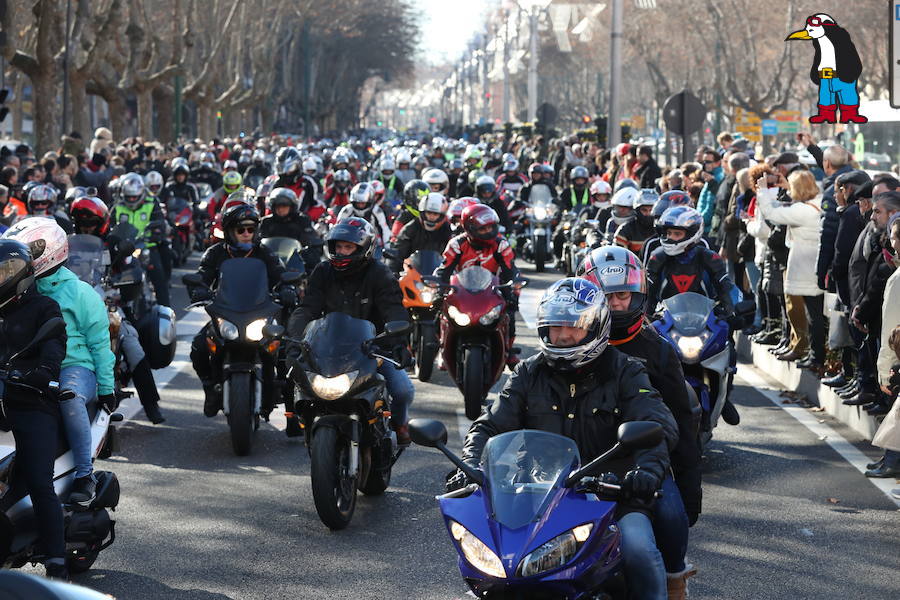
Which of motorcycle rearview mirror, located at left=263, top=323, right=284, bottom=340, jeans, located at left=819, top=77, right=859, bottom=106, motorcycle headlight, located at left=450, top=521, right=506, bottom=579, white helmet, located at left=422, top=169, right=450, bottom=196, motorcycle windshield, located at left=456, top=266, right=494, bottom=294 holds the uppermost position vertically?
jeans, located at left=819, top=77, right=859, bottom=106

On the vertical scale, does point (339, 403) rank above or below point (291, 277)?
below

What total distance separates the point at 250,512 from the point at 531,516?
167 inches

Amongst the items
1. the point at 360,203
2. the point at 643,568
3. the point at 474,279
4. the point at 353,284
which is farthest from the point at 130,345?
the point at 360,203

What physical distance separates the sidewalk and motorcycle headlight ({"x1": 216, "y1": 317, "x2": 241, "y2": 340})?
4.21m

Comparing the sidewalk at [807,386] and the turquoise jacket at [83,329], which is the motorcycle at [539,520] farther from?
the sidewalk at [807,386]

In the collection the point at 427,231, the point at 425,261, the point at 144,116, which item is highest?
the point at 144,116

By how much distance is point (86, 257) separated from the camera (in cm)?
1091

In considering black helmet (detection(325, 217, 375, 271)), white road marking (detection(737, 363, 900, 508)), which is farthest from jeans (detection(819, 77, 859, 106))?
black helmet (detection(325, 217, 375, 271))

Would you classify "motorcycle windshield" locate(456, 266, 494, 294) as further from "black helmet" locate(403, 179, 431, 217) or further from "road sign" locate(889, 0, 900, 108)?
"black helmet" locate(403, 179, 431, 217)

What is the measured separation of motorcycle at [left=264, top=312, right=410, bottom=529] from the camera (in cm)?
814

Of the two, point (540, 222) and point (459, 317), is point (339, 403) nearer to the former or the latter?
point (459, 317)

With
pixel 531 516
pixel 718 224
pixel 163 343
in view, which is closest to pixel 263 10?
pixel 718 224

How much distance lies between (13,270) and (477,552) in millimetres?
2876

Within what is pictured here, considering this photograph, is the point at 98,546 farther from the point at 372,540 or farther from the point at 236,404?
the point at 236,404
